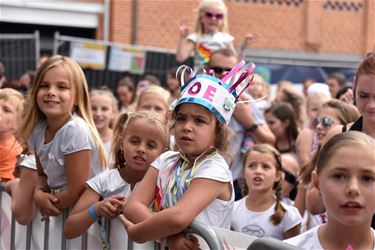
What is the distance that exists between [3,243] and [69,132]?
4.61 feet

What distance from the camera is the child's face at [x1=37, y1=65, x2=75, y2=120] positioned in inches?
214

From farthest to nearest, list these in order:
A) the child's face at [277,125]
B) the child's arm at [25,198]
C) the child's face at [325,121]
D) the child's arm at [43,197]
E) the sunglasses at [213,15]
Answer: the sunglasses at [213,15], the child's face at [277,125], the child's face at [325,121], the child's arm at [25,198], the child's arm at [43,197]

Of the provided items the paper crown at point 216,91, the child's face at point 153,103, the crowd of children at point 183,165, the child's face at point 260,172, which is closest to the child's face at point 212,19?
the crowd of children at point 183,165

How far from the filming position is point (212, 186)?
165 inches

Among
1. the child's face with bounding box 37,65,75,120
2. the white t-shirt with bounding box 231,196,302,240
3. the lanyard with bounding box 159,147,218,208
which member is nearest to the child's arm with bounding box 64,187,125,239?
the lanyard with bounding box 159,147,218,208

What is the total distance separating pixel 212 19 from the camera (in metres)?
8.96

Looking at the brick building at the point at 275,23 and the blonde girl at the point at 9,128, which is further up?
the brick building at the point at 275,23

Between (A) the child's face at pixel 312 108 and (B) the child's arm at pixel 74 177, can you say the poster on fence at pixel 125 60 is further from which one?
(B) the child's arm at pixel 74 177

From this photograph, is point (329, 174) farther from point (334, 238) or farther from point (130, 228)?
point (130, 228)

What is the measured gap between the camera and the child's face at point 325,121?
21.3 ft

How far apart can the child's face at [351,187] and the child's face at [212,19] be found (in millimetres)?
5636

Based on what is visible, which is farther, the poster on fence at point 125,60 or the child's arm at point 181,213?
the poster on fence at point 125,60

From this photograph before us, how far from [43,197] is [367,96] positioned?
2087 millimetres

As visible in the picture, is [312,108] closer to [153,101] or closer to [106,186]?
[153,101]
